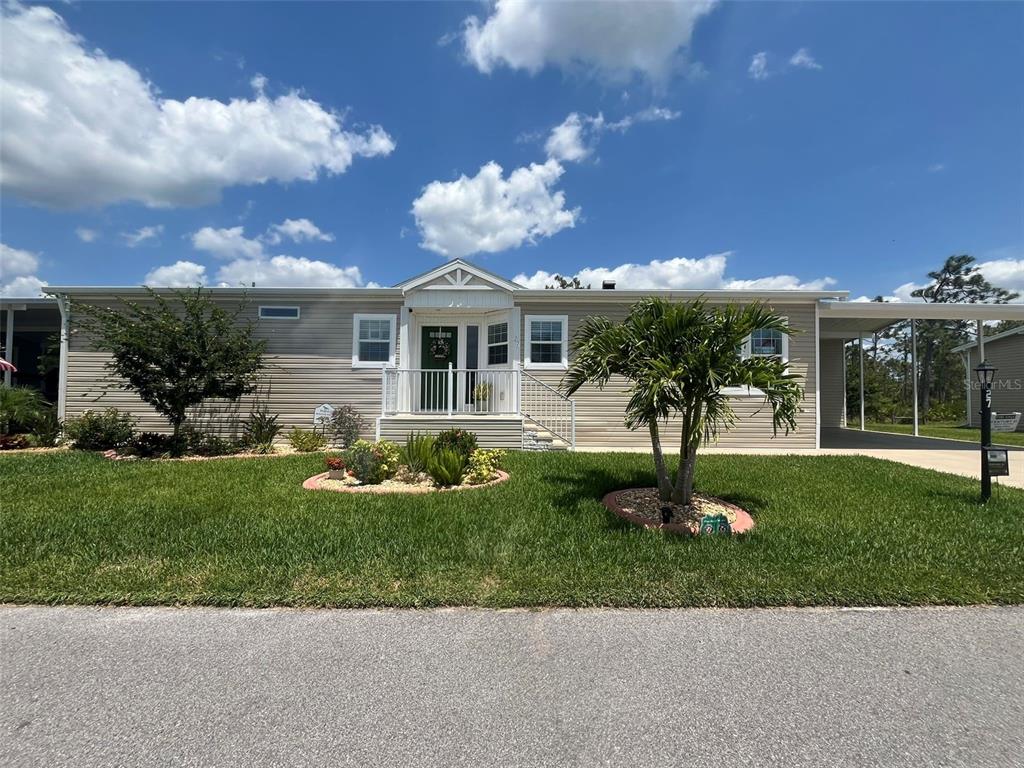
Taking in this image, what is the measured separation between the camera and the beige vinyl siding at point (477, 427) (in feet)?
30.0

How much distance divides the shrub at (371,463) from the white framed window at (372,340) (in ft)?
14.0

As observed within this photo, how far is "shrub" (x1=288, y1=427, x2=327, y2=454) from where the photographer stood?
914 cm

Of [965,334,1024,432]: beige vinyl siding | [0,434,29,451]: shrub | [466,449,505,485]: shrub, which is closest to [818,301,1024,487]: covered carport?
[466,449,505,485]: shrub

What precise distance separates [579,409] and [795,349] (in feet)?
15.9

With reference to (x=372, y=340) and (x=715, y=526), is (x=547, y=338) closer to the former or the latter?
(x=372, y=340)

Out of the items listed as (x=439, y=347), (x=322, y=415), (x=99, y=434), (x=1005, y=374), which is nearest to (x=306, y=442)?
(x=322, y=415)

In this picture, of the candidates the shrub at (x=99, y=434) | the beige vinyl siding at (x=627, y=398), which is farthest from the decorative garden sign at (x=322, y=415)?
the beige vinyl siding at (x=627, y=398)

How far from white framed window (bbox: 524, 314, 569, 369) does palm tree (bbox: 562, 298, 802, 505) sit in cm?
504

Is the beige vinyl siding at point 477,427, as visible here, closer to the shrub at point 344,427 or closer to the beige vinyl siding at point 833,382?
the shrub at point 344,427

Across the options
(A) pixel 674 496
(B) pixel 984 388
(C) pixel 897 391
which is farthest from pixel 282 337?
(C) pixel 897 391

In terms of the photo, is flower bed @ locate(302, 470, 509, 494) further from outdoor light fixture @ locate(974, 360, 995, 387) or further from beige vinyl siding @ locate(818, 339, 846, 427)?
beige vinyl siding @ locate(818, 339, 846, 427)

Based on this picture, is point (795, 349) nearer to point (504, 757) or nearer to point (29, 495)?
point (504, 757)

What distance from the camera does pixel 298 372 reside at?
10.5 m

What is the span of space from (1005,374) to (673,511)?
21942 millimetres
